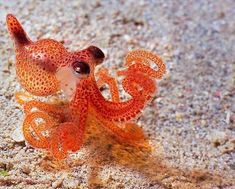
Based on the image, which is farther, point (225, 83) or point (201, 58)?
point (201, 58)

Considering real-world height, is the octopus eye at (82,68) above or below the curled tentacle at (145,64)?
below

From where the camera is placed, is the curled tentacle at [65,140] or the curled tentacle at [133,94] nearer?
the curled tentacle at [65,140]

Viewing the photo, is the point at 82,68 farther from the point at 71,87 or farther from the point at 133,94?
the point at 133,94

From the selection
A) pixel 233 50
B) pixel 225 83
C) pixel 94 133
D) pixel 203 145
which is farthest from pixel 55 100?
pixel 233 50

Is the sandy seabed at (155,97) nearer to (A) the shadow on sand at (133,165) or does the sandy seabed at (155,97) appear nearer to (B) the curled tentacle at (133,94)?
(A) the shadow on sand at (133,165)

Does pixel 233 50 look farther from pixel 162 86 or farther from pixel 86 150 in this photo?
pixel 86 150

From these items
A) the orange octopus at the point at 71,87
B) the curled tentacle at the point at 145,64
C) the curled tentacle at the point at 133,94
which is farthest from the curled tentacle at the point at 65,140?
the curled tentacle at the point at 145,64
